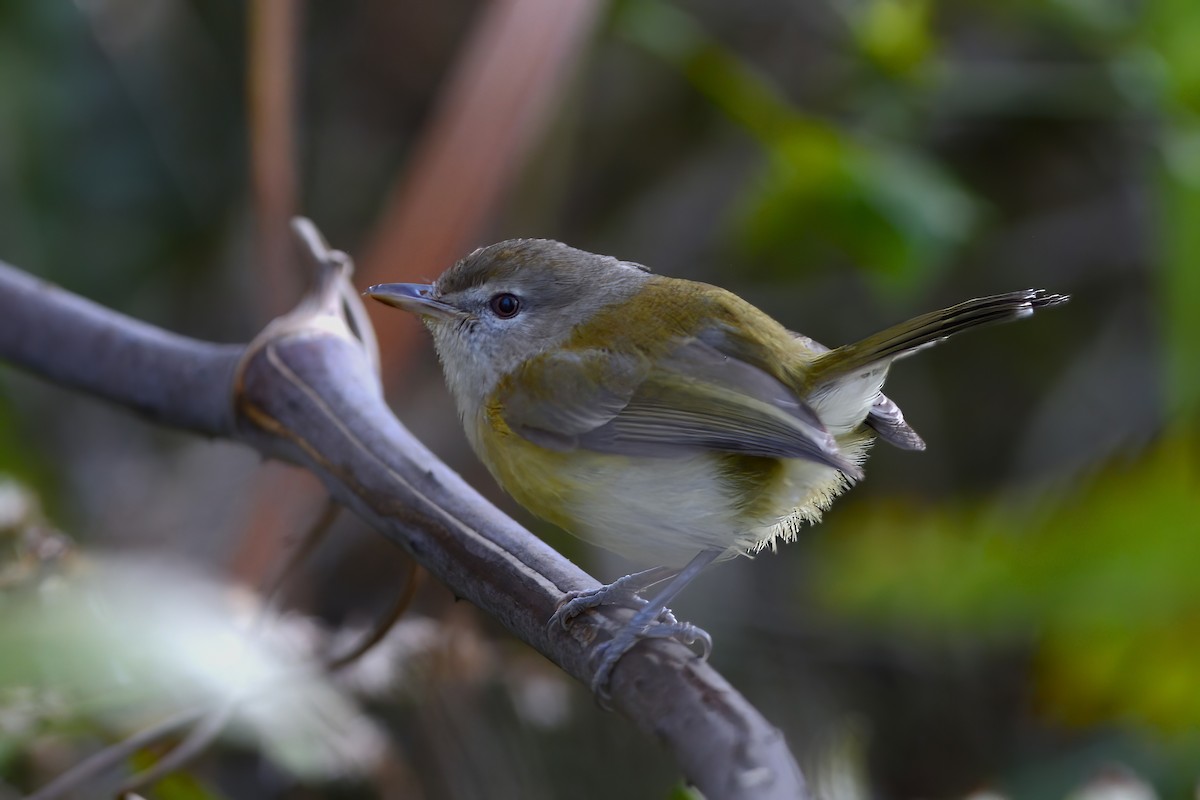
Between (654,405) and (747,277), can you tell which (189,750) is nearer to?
(654,405)

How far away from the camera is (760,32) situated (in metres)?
5.09

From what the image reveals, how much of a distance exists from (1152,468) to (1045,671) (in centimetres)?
65

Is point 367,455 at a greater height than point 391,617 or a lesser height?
greater

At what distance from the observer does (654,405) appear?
1.98 metres

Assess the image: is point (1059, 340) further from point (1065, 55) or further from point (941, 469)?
point (1065, 55)

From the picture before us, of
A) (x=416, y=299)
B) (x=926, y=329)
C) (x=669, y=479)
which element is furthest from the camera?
(x=416, y=299)

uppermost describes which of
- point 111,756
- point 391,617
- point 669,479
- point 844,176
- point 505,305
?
point 844,176

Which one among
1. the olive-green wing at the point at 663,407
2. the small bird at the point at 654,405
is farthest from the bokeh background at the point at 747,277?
the olive-green wing at the point at 663,407

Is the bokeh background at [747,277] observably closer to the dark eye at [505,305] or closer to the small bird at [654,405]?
the small bird at [654,405]

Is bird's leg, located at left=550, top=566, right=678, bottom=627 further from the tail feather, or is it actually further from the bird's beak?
the bird's beak

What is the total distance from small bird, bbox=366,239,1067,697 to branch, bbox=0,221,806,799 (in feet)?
0.41

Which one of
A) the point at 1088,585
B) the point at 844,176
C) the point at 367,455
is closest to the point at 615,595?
the point at 367,455

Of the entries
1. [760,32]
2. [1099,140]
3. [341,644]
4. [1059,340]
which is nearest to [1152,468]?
[341,644]

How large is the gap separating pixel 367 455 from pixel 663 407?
0.48 metres
